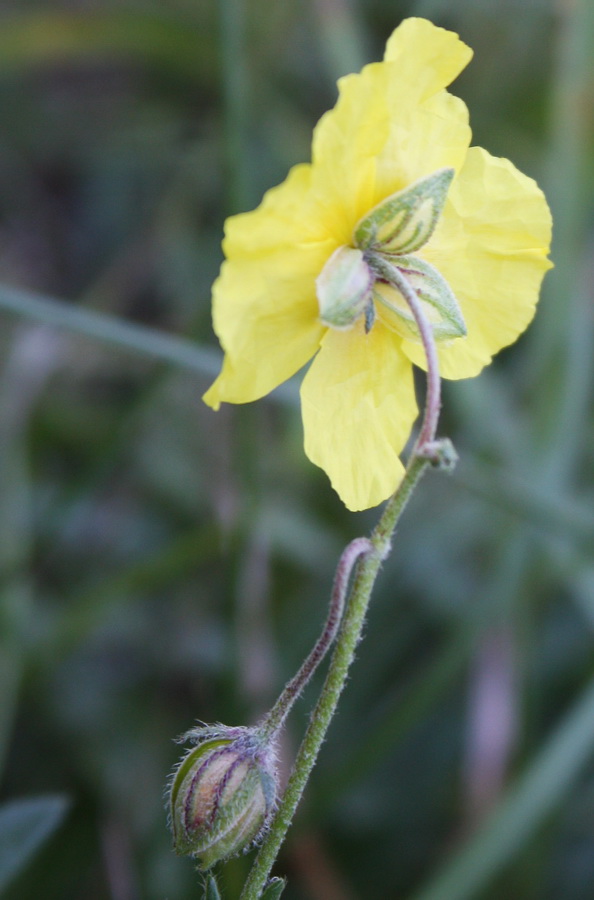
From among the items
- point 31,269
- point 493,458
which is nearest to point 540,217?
point 493,458

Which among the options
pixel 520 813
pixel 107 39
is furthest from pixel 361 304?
pixel 107 39

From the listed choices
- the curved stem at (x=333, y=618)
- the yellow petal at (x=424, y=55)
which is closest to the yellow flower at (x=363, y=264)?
the yellow petal at (x=424, y=55)

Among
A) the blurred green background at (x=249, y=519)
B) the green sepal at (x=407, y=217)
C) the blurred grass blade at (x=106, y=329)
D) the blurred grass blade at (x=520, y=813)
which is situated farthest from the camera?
the blurred green background at (x=249, y=519)

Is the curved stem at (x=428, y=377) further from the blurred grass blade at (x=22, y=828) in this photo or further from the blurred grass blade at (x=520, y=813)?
the blurred grass blade at (x=520, y=813)

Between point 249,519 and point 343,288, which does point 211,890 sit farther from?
point 249,519

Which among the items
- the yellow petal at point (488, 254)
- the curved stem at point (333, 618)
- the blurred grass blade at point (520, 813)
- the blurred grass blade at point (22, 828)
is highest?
the yellow petal at point (488, 254)

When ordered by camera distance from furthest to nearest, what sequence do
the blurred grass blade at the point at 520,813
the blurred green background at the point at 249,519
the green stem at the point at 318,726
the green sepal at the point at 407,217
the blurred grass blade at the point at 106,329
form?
1. the blurred green background at the point at 249,519
2. the blurred grass blade at the point at 520,813
3. the blurred grass blade at the point at 106,329
4. the green sepal at the point at 407,217
5. the green stem at the point at 318,726

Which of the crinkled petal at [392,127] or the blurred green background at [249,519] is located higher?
the crinkled petal at [392,127]

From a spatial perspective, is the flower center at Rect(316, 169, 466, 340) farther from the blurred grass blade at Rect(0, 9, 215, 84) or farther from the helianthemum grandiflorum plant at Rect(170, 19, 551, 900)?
the blurred grass blade at Rect(0, 9, 215, 84)
